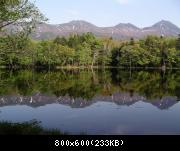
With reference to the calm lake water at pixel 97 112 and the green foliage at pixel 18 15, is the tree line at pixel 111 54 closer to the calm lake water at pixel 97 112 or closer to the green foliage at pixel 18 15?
the calm lake water at pixel 97 112

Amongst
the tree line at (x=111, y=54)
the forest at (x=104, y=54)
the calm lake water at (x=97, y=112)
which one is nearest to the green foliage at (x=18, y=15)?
the calm lake water at (x=97, y=112)

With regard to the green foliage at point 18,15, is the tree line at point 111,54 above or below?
below

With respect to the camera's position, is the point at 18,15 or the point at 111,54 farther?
the point at 111,54

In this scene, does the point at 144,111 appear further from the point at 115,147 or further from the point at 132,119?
the point at 115,147

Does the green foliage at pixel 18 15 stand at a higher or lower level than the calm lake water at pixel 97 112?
higher

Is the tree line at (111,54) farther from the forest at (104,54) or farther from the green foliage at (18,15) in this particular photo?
the green foliage at (18,15)

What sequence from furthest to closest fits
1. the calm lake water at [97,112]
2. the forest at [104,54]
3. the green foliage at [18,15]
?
1. the forest at [104,54]
2. the calm lake water at [97,112]
3. the green foliage at [18,15]

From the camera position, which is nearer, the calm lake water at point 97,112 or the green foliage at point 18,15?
the green foliage at point 18,15

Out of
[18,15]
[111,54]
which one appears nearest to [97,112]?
[18,15]

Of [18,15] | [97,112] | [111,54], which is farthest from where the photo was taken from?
[111,54]

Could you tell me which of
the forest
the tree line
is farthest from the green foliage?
the tree line

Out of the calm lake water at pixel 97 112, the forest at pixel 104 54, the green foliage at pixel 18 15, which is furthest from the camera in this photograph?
the forest at pixel 104 54

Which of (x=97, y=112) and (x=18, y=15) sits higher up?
(x=18, y=15)

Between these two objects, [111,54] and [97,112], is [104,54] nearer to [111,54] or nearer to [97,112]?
[111,54]
